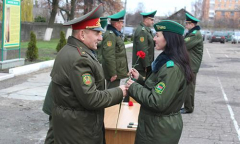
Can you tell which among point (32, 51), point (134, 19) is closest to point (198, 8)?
point (134, 19)

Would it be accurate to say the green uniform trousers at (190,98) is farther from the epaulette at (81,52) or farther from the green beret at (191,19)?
the epaulette at (81,52)

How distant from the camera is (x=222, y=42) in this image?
43.2m

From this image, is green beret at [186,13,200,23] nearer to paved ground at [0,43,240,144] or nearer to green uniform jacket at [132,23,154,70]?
green uniform jacket at [132,23,154,70]

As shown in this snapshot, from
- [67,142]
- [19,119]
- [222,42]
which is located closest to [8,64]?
[19,119]

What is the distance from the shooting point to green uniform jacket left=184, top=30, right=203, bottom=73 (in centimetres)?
697

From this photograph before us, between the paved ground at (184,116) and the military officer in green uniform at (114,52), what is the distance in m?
1.55

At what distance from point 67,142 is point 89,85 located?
58cm

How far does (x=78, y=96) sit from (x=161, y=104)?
0.70 meters

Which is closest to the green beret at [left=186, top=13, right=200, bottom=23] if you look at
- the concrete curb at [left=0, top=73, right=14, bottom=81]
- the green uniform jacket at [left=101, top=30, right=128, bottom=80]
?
the green uniform jacket at [left=101, top=30, right=128, bottom=80]

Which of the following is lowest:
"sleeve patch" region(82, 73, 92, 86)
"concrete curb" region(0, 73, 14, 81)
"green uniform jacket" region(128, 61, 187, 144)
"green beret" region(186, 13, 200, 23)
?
"concrete curb" region(0, 73, 14, 81)

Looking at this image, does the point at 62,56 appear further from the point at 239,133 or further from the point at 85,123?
the point at 239,133

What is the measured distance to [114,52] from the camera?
6.36 m

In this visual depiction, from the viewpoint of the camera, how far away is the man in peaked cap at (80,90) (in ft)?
8.76

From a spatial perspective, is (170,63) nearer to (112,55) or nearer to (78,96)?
(78,96)
